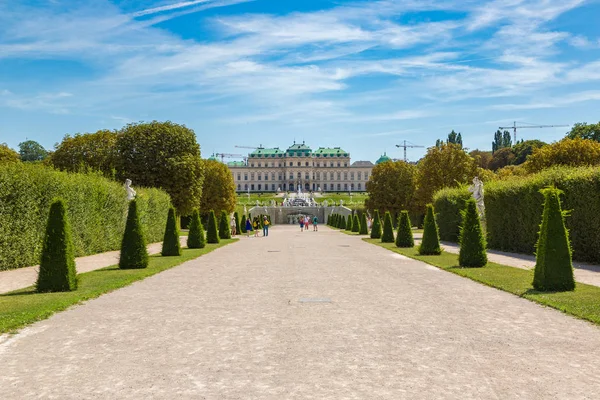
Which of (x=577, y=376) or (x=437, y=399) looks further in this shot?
(x=577, y=376)

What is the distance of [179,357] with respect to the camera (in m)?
5.79

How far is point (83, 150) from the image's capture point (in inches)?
1861

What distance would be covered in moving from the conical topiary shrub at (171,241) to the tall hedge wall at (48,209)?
124 centimetres

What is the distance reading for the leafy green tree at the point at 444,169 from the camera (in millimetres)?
44750

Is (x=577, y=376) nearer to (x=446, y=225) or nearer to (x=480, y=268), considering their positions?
(x=480, y=268)

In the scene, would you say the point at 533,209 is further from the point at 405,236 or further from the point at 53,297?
the point at 53,297

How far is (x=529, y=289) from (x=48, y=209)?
14210 mm

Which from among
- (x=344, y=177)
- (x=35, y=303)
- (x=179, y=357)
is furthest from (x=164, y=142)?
(x=344, y=177)

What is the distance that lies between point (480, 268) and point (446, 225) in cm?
1617

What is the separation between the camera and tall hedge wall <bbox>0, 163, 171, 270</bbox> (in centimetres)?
1627

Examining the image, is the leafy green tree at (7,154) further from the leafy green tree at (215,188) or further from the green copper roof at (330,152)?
the green copper roof at (330,152)

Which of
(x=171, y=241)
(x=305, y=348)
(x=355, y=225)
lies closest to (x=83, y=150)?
(x=355, y=225)

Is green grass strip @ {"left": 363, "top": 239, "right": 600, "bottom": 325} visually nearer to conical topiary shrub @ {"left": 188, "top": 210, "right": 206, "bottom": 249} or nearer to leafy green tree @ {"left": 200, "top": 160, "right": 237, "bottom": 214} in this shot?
conical topiary shrub @ {"left": 188, "top": 210, "right": 206, "bottom": 249}

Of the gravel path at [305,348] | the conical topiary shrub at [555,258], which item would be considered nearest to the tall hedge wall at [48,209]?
the gravel path at [305,348]
